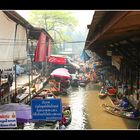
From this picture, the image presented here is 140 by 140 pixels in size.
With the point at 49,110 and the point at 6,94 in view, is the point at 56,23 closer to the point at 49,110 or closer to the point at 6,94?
the point at 6,94

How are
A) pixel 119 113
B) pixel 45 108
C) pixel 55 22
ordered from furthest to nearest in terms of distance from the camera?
pixel 55 22
pixel 119 113
pixel 45 108

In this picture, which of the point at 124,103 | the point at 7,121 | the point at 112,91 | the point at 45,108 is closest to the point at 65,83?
the point at 112,91

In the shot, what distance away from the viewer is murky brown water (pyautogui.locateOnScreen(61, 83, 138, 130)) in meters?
10.4

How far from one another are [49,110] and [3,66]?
423 cm

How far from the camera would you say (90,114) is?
12.4 metres

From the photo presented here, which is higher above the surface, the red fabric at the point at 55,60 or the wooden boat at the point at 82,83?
the red fabric at the point at 55,60

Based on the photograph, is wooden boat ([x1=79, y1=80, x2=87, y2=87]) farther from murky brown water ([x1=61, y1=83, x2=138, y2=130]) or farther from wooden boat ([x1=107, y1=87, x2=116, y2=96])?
wooden boat ([x1=107, y1=87, x2=116, y2=96])

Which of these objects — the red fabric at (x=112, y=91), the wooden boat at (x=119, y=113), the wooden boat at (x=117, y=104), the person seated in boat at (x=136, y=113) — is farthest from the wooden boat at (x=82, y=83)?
the person seated in boat at (x=136, y=113)

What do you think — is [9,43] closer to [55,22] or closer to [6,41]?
[6,41]

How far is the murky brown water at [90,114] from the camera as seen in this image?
10.4m

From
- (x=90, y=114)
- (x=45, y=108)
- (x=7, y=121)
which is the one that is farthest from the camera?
(x=90, y=114)

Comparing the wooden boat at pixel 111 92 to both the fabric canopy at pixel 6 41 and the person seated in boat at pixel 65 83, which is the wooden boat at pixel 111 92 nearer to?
the person seated in boat at pixel 65 83

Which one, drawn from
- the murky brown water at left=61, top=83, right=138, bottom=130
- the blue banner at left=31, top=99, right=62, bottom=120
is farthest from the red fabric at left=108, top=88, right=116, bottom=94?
the blue banner at left=31, top=99, right=62, bottom=120
